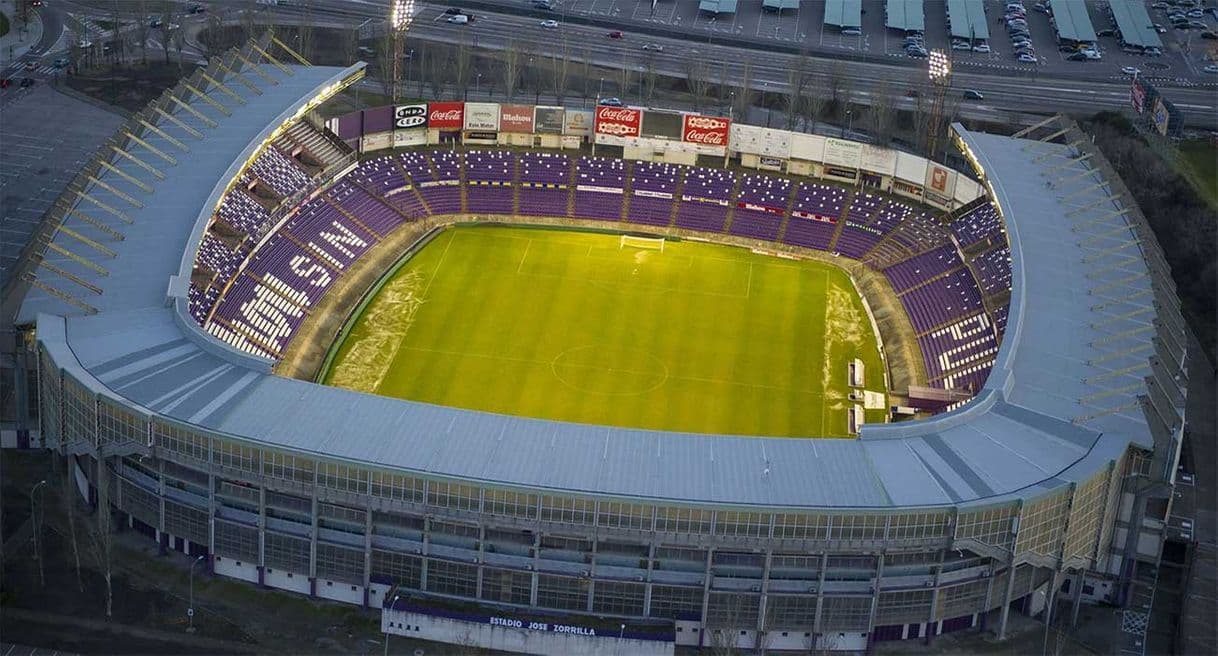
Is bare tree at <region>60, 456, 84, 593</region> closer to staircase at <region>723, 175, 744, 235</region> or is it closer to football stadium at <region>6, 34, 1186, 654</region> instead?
football stadium at <region>6, 34, 1186, 654</region>

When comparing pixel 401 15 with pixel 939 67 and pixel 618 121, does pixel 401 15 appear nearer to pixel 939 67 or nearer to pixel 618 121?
pixel 618 121

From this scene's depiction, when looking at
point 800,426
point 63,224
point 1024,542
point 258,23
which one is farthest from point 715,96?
point 1024,542

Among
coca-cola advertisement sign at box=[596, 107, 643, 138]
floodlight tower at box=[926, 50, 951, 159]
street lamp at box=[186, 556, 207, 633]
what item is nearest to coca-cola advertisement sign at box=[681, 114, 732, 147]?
coca-cola advertisement sign at box=[596, 107, 643, 138]

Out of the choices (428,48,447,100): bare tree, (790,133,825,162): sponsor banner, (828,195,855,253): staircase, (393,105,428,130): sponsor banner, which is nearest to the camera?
(828,195,855,253): staircase

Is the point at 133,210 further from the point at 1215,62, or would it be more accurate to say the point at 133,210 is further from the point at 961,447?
the point at 1215,62

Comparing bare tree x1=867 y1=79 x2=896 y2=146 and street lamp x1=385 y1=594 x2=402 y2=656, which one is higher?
bare tree x1=867 y1=79 x2=896 y2=146

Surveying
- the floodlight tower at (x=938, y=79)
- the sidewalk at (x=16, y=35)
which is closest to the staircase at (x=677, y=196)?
the floodlight tower at (x=938, y=79)

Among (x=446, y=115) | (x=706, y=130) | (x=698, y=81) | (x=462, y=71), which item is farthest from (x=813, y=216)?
(x=462, y=71)
